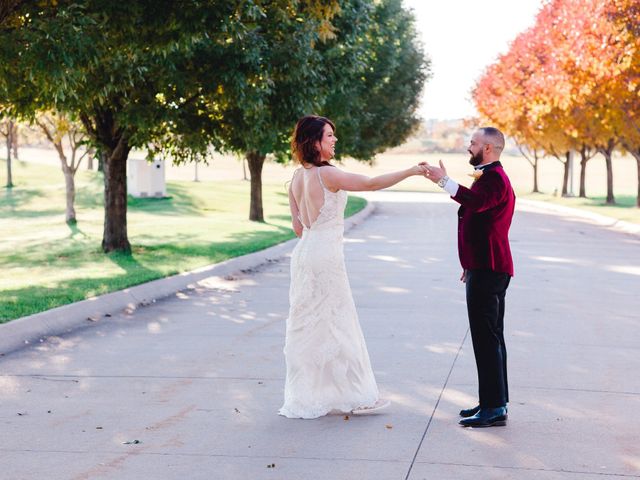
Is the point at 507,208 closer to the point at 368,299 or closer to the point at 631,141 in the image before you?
the point at 368,299

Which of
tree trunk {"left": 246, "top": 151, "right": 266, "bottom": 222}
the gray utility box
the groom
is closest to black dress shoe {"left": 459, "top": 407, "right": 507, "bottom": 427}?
the groom

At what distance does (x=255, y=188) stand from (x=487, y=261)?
26.1 m

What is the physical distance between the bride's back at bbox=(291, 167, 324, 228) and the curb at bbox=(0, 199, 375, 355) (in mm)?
3757

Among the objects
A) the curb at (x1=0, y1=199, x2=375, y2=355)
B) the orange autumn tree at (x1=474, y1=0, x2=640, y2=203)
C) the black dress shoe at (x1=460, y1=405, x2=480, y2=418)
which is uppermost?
the orange autumn tree at (x1=474, y1=0, x2=640, y2=203)

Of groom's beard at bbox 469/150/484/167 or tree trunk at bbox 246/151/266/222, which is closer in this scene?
groom's beard at bbox 469/150/484/167

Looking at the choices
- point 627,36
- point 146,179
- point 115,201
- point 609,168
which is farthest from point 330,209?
point 609,168

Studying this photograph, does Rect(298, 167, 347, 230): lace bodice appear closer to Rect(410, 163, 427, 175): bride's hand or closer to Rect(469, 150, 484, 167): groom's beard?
Rect(410, 163, 427, 175): bride's hand

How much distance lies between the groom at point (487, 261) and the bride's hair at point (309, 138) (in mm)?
764

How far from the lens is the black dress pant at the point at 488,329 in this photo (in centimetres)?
658

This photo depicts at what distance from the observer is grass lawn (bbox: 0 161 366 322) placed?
1375 centimetres

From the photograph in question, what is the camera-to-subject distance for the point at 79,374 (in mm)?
8391

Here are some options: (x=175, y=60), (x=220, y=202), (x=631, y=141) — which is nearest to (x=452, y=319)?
(x=175, y=60)

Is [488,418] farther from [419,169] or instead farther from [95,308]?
[95,308]

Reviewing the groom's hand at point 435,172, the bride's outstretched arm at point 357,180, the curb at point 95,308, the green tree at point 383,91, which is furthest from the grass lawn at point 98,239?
the groom's hand at point 435,172
